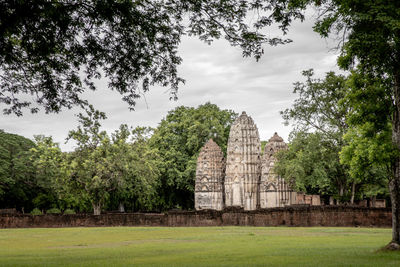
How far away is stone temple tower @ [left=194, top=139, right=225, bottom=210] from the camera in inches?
1916

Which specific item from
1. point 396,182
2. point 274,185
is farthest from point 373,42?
point 274,185

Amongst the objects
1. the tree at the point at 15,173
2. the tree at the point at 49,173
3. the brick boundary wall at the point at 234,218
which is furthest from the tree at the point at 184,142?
the brick boundary wall at the point at 234,218

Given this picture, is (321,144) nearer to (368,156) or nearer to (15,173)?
(368,156)

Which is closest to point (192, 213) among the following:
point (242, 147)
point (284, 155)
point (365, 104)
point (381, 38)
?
point (284, 155)

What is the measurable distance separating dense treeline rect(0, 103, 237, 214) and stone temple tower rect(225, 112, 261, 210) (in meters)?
5.71

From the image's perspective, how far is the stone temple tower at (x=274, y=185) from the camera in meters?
43.9

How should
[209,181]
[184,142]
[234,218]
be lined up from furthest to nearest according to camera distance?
[184,142], [209,181], [234,218]

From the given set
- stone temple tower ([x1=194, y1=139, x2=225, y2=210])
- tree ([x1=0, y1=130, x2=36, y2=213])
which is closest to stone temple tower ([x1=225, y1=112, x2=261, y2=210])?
stone temple tower ([x1=194, y1=139, x2=225, y2=210])

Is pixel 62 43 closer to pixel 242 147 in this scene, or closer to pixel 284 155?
pixel 284 155

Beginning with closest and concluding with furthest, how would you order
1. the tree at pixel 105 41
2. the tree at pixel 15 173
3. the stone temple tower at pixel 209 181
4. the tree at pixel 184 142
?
1. the tree at pixel 105 41
2. the tree at pixel 15 173
3. the stone temple tower at pixel 209 181
4. the tree at pixel 184 142

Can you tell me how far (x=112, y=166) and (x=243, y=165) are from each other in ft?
50.4

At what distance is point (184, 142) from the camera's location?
5594cm

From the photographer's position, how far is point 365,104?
14.5 m

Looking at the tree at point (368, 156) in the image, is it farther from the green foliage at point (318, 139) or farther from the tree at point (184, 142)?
the tree at point (184, 142)
